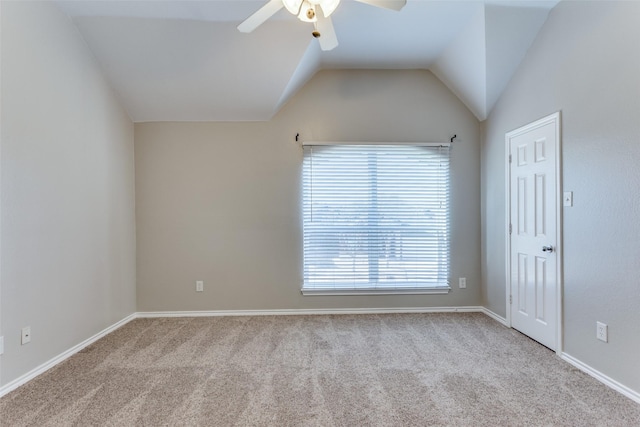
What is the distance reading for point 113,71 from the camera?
9.97 ft

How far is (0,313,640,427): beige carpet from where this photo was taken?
1.80m

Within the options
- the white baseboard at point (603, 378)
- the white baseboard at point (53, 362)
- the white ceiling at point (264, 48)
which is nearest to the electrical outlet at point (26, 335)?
the white baseboard at point (53, 362)

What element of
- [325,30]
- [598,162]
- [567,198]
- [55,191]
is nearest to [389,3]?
[325,30]

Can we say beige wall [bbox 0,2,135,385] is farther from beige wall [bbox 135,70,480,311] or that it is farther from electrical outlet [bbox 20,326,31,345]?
beige wall [bbox 135,70,480,311]

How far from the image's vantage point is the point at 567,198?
2.45 meters

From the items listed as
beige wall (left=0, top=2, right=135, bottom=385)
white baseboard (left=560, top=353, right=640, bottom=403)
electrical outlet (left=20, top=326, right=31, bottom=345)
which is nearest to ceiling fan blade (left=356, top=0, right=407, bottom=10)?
beige wall (left=0, top=2, right=135, bottom=385)

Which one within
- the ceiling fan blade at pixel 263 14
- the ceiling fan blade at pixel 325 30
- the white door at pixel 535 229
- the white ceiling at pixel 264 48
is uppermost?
the white ceiling at pixel 264 48

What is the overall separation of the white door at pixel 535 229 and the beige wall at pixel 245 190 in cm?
102

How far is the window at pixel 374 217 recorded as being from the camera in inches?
142

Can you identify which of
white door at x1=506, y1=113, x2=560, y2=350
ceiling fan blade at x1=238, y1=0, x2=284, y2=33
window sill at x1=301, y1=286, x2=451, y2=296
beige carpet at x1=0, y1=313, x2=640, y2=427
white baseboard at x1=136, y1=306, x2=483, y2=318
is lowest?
beige carpet at x1=0, y1=313, x2=640, y2=427

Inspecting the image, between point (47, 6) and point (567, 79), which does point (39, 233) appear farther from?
point (567, 79)

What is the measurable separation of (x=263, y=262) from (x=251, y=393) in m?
1.71

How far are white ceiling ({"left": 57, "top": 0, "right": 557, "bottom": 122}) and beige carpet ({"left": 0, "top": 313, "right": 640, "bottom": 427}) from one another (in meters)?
2.47

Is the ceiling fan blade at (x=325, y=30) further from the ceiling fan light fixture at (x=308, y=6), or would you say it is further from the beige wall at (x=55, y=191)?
the beige wall at (x=55, y=191)
